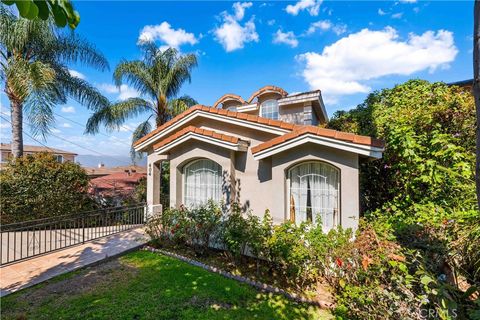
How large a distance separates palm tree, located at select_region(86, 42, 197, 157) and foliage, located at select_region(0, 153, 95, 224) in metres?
6.32

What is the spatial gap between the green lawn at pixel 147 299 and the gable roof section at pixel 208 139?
15.9ft

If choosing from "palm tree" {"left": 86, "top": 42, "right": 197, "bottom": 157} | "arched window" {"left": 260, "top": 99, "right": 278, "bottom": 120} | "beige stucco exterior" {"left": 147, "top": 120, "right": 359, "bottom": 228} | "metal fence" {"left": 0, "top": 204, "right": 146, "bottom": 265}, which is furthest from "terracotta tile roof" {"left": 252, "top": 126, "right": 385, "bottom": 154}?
"palm tree" {"left": 86, "top": 42, "right": 197, "bottom": 157}

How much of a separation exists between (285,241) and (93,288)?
5.91 meters

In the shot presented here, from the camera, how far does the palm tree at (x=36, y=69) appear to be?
13.4m

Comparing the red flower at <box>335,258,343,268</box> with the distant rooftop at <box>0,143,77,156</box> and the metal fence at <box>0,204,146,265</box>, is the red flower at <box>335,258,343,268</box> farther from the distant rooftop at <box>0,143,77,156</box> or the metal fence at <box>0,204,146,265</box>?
the distant rooftop at <box>0,143,77,156</box>

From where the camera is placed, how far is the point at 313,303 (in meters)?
6.49

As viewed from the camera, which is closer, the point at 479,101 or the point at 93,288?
the point at 479,101

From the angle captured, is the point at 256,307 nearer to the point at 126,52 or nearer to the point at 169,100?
the point at 169,100

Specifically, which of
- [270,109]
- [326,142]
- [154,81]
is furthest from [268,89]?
[326,142]

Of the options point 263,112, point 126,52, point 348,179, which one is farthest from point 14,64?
point 348,179

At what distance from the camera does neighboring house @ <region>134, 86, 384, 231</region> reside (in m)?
7.86

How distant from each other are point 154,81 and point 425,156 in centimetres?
2017

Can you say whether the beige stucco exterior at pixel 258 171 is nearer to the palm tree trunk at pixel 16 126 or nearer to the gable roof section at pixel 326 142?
the gable roof section at pixel 326 142

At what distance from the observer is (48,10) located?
226 cm
